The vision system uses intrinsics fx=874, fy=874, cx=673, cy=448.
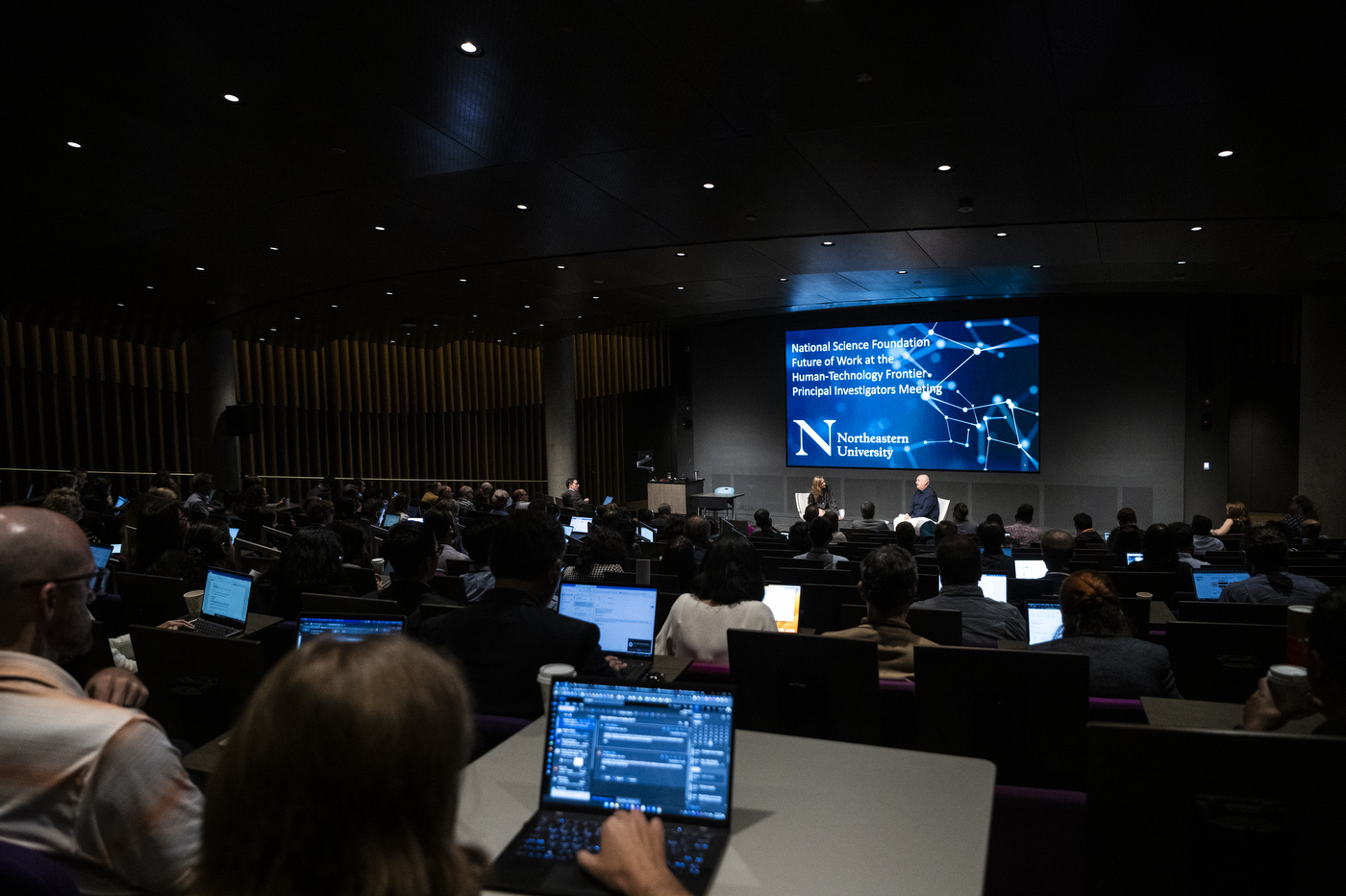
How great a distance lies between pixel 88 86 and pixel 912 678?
5084 millimetres

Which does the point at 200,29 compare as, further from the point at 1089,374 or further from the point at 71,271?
the point at 1089,374

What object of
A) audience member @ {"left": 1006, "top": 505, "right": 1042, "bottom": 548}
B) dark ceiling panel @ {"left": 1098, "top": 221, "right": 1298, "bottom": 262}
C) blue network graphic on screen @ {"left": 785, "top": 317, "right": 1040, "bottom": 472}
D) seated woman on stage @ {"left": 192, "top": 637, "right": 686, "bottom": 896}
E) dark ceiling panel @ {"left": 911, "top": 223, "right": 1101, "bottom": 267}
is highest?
dark ceiling panel @ {"left": 911, "top": 223, "right": 1101, "bottom": 267}

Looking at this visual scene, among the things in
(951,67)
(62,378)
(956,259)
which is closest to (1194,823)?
(951,67)

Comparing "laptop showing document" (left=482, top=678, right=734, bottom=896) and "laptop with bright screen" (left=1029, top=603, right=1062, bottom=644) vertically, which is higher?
"laptop showing document" (left=482, top=678, right=734, bottom=896)

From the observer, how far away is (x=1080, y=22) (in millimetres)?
4035

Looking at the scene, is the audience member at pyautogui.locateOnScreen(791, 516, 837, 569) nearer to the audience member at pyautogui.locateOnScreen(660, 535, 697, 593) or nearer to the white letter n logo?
the audience member at pyautogui.locateOnScreen(660, 535, 697, 593)

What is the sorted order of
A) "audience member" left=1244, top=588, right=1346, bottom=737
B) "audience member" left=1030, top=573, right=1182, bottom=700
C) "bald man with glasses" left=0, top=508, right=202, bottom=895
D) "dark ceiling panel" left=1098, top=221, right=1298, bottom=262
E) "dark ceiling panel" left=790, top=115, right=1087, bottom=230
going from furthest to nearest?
"dark ceiling panel" left=1098, top=221, right=1298, bottom=262
"dark ceiling panel" left=790, top=115, right=1087, bottom=230
"audience member" left=1030, top=573, right=1182, bottom=700
"audience member" left=1244, top=588, right=1346, bottom=737
"bald man with glasses" left=0, top=508, right=202, bottom=895

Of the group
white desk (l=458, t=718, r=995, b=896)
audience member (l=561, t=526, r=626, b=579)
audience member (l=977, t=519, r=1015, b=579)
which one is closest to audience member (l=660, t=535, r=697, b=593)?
audience member (l=561, t=526, r=626, b=579)

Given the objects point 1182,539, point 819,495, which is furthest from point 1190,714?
point 819,495

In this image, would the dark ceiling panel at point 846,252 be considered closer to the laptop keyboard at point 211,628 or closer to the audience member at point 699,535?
the audience member at point 699,535

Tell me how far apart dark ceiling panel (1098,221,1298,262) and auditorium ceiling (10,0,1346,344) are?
57 millimetres

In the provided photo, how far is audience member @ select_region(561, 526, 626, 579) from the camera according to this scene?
5.43 metres

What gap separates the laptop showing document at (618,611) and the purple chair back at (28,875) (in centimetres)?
261

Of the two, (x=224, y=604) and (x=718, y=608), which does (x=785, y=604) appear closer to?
(x=718, y=608)
